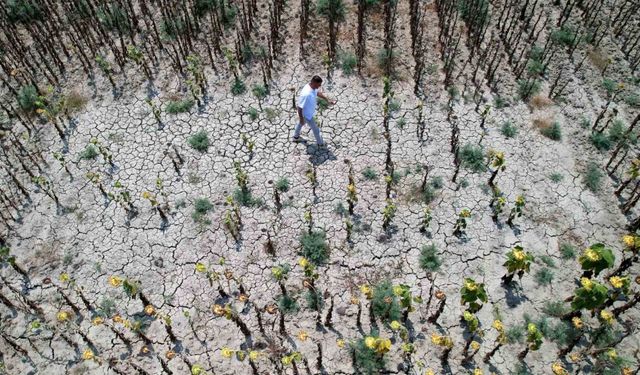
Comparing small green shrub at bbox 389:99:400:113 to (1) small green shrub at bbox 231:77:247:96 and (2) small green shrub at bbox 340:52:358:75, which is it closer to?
(2) small green shrub at bbox 340:52:358:75

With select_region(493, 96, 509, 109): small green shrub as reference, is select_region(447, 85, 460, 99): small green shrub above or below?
above

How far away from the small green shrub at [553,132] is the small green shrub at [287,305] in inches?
231

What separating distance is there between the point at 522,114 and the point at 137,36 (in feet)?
28.6

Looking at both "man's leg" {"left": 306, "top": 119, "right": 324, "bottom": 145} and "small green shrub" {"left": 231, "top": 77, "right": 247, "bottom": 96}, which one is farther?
"small green shrub" {"left": 231, "top": 77, "right": 247, "bottom": 96}

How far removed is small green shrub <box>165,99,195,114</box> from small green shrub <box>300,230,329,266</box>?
153 inches

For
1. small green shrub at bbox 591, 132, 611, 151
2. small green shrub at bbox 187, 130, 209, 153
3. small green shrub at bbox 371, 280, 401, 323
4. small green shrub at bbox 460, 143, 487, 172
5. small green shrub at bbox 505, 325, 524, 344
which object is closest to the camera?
small green shrub at bbox 505, 325, 524, 344

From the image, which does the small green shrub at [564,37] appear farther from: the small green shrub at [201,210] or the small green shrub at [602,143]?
the small green shrub at [201,210]

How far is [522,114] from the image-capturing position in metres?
10.0

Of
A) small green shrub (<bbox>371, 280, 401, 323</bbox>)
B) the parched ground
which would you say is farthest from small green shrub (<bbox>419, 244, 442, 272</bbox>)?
small green shrub (<bbox>371, 280, 401, 323</bbox>)

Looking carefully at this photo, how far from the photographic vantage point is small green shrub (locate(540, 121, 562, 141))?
9648mm

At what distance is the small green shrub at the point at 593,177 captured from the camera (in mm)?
9016

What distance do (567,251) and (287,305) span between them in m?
4.64

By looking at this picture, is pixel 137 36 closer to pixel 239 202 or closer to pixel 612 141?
pixel 239 202

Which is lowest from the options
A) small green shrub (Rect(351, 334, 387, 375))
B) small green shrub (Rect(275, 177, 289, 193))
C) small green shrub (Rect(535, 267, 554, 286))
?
small green shrub (Rect(351, 334, 387, 375))
